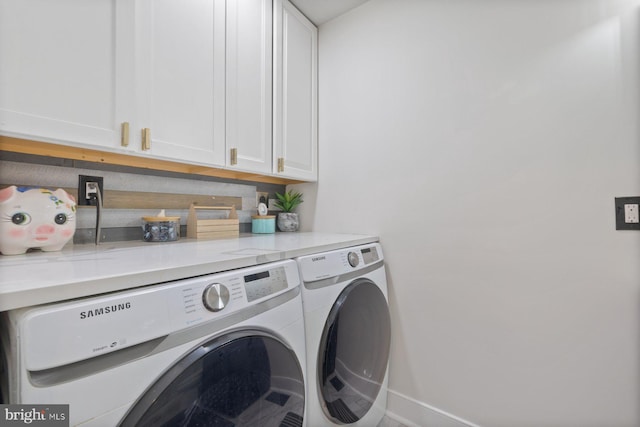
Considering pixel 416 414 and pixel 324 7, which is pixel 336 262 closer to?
pixel 416 414

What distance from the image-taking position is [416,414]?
154 cm

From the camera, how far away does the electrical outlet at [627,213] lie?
1051 millimetres

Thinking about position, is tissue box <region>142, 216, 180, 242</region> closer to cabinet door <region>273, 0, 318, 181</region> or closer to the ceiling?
cabinet door <region>273, 0, 318, 181</region>

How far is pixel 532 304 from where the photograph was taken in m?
1.26

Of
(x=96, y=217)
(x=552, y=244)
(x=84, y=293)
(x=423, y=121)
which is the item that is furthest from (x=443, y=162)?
(x=96, y=217)

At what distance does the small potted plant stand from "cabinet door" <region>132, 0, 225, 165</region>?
710 millimetres

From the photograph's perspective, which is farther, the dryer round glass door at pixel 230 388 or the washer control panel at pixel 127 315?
the dryer round glass door at pixel 230 388

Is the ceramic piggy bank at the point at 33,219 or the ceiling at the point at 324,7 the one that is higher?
the ceiling at the point at 324,7

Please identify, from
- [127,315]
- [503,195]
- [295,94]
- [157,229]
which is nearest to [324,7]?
[295,94]

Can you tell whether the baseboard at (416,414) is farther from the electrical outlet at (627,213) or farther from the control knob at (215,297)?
the control knob at (215,297)

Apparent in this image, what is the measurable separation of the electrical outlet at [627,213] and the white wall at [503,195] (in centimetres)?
2

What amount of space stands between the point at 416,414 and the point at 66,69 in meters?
2.21

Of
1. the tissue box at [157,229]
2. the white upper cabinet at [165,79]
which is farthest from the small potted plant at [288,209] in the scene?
the tissue box at [157,229]

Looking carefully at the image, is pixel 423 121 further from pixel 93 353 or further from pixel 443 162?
pixel 93 353
